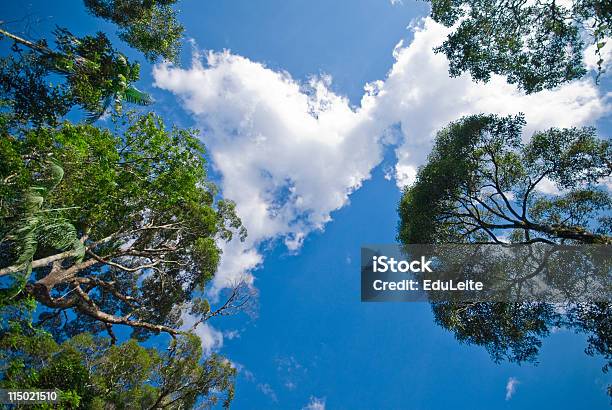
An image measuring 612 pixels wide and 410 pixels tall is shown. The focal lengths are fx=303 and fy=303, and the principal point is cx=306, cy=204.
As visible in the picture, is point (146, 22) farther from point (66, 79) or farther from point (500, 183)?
point (500, 183)

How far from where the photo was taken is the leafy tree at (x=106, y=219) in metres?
7.55

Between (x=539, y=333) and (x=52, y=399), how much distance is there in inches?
582

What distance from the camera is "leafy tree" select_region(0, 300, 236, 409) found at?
1023cm

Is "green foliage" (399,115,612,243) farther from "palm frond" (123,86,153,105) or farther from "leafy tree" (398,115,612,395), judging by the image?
"palm frond" (123,86,153,105)

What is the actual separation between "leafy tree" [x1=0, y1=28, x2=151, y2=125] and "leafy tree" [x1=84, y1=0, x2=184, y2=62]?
4.56ft

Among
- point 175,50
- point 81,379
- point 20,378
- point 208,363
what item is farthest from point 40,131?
point 208,363

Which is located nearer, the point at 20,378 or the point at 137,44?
the point at 20,378

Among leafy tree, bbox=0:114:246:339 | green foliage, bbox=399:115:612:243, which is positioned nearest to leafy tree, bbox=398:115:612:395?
green foliage, bbox=399:115:612:243

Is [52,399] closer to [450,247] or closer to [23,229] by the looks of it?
[23,229]

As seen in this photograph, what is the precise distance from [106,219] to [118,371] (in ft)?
19.0

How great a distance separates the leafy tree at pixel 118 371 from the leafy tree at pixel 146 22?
9601 millimetres

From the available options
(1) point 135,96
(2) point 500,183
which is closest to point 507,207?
(2) point 500,183

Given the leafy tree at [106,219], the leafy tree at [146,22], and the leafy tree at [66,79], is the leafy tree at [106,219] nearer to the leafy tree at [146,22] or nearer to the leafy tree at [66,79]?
the leafy tree at [66,79]

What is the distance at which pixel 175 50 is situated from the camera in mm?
11195
